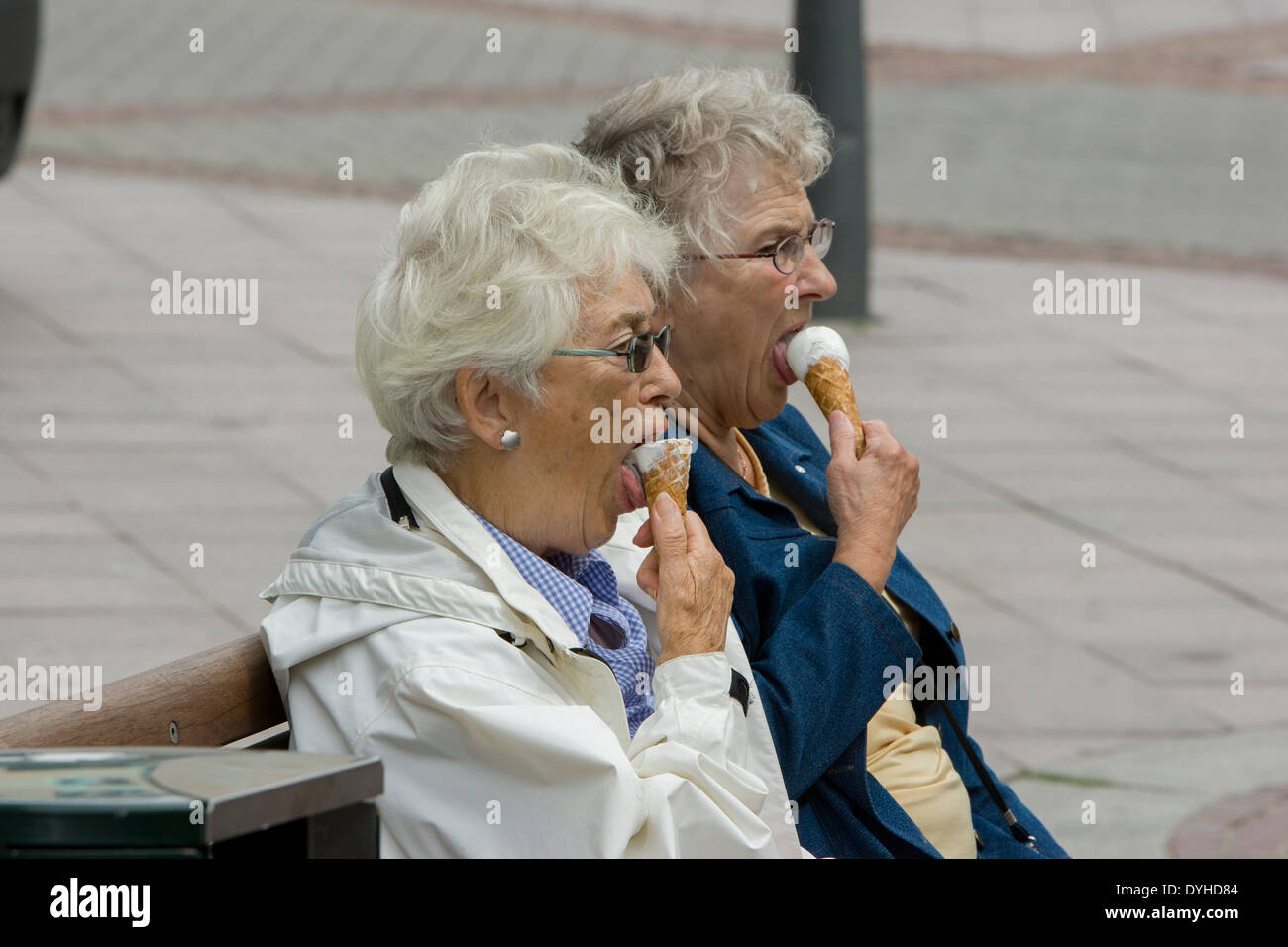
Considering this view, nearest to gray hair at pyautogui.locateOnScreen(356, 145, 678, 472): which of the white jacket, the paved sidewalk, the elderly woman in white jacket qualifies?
the elderly woman in white jacket

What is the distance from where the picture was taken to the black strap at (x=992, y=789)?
308 centimetres

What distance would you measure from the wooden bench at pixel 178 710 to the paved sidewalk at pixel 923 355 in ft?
3.33

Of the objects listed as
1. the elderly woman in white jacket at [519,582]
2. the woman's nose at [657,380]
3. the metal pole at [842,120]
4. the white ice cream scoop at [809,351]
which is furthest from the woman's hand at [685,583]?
the metal pole at [842,120]

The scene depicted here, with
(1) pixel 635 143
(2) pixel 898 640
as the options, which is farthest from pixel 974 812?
(1) pixel 635 143

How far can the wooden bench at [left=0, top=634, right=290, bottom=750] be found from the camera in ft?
7.09

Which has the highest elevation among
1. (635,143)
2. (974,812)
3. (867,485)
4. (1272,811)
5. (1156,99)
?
(1156,99)

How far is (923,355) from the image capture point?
28.5ft

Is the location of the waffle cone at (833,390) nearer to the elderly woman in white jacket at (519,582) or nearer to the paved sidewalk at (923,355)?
the elderly woman in white jacket at (519,582)

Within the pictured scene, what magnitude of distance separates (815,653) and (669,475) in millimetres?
351

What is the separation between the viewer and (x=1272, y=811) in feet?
15.4

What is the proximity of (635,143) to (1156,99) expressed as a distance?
42.3ft

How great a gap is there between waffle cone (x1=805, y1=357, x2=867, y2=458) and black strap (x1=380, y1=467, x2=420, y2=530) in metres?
0.78

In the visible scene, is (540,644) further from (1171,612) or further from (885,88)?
(885,88)

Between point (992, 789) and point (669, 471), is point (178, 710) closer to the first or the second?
point (669, 471)
